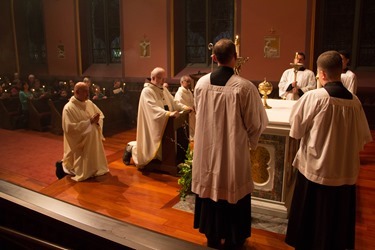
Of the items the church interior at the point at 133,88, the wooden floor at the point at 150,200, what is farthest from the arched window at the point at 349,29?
the wooden floor at the point at 150,200

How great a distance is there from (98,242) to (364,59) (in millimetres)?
9518

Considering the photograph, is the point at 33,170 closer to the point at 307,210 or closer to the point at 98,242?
the point at 307,210

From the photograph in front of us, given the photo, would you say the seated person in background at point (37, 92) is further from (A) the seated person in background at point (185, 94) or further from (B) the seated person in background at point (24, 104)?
(A) the seated person in background at point (185, 94)

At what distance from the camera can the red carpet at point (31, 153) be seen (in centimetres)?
678

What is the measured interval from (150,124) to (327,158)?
3.48 m

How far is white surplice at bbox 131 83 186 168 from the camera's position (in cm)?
585

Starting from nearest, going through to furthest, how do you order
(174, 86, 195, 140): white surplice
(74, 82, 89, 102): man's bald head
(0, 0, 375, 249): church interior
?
(0, 0, 375, 249): church interior < (74, 82, 89, 102): man's bald head < (174, 86, 195, 140): white surplice

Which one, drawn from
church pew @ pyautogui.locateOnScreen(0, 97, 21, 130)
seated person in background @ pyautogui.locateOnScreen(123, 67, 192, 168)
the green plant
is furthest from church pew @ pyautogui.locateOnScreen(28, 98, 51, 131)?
the green plant

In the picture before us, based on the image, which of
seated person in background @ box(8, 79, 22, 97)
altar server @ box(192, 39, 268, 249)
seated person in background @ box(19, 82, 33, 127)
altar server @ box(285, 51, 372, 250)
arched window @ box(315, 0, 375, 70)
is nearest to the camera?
altar server @ box(285, 51, 372, 250)

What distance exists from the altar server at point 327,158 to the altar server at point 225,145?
1.33 ft

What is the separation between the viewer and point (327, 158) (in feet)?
9.52

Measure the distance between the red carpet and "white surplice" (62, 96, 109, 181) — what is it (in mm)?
909

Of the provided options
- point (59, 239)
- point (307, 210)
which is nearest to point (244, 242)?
point (307, 210)

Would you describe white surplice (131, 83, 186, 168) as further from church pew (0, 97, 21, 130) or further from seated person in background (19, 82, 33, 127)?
church pew (0, 97, 21, 130)
